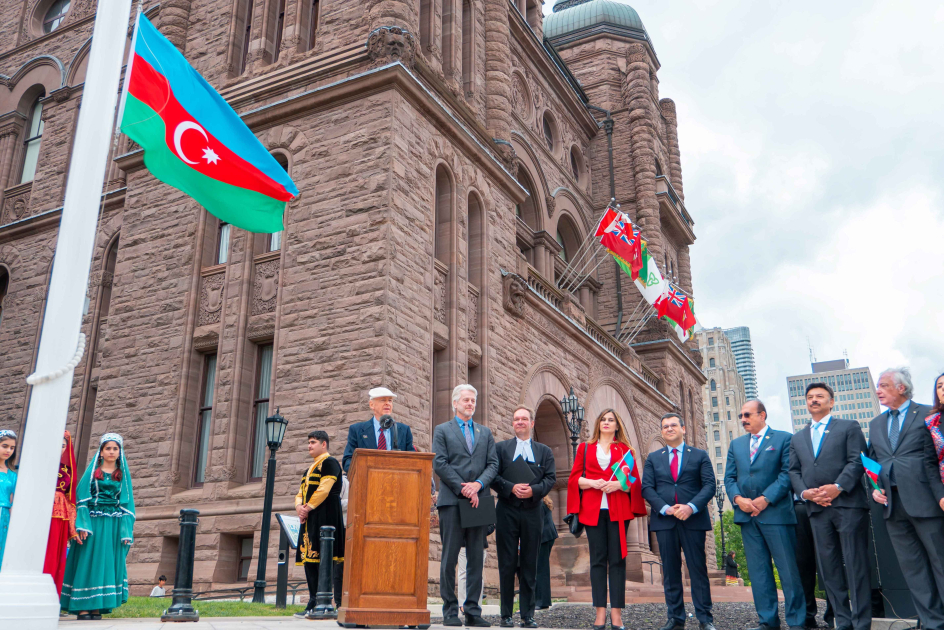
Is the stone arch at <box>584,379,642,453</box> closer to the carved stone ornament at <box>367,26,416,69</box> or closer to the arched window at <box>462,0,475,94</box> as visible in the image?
the arched window at <box>462,0,475,94</box>

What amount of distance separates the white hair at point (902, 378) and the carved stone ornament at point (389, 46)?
35.3ft

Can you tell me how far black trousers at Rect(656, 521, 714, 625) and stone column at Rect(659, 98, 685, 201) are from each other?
31320 mm

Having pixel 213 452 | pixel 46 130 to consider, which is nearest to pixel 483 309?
pixel 213 452

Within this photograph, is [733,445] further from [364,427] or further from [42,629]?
[42,629]

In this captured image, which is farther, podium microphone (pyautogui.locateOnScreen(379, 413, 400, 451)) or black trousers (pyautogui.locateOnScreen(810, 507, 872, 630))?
podium microphone (pyautogui.locateOnScreen(379, 413, 400, 451))

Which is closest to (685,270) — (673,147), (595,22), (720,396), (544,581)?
(673,147)

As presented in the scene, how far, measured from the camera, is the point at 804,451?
740 cm

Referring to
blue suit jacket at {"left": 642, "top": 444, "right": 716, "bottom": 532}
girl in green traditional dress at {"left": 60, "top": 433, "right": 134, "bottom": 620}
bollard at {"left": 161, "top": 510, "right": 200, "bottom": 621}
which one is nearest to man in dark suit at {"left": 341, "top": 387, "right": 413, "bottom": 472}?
bollard at {"left": 161, "top": 510, "right": 200, "bottom": 621}

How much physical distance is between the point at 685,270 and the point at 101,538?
3210 cm

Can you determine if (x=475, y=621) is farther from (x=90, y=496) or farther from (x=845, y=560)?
(x=90, y=496)

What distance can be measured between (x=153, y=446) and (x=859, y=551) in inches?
492

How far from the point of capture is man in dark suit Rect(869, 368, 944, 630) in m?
6.59

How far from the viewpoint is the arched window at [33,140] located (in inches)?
903

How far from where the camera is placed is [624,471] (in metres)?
7.78
